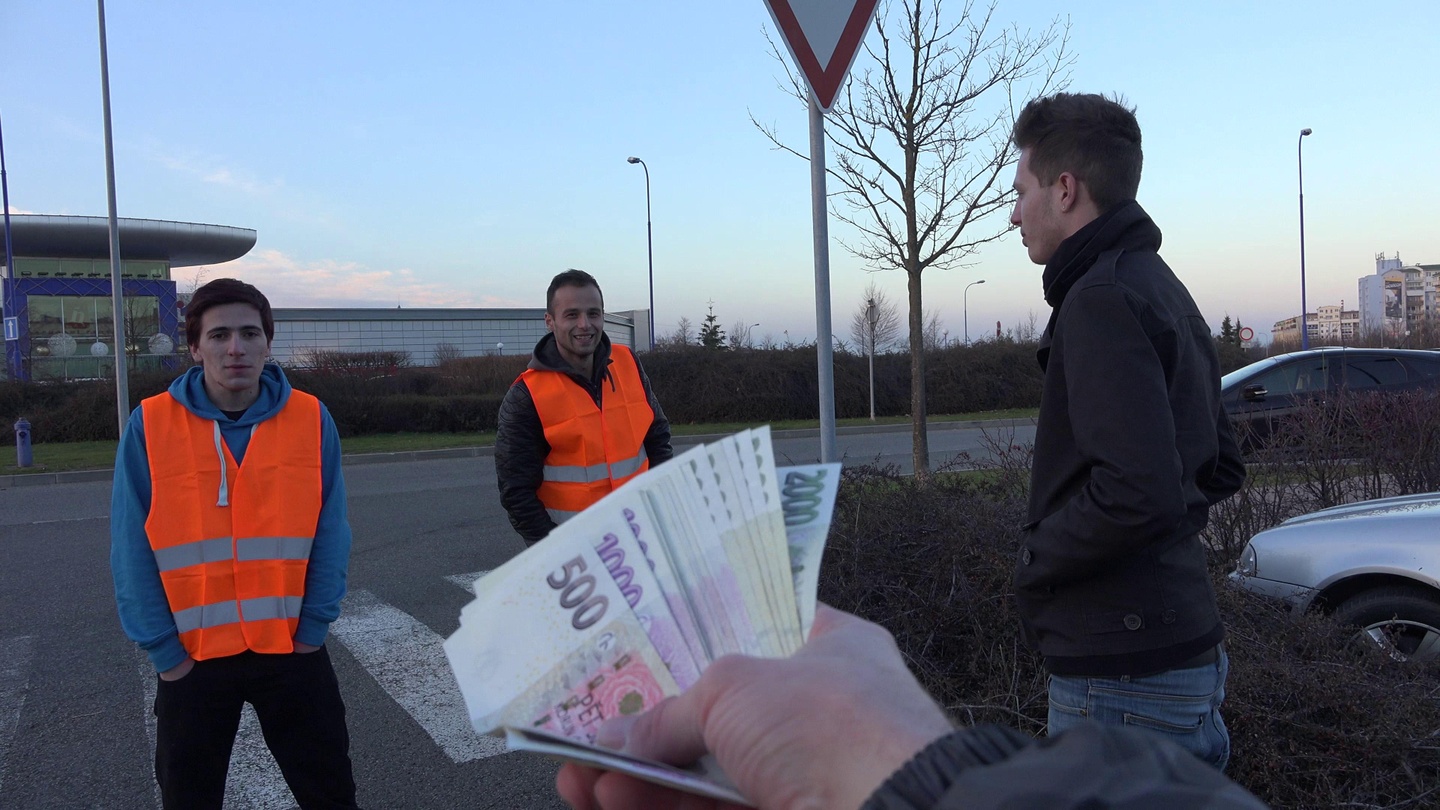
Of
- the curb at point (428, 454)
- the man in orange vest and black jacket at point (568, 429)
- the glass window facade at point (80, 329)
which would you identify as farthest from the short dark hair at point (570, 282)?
the glass window facade at point (80, 329)

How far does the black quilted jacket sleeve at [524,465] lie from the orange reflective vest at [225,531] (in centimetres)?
96

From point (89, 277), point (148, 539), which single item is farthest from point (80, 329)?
point (148, 539)

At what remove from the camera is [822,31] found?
3240 mm

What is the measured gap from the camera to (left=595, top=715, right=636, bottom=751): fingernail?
40.8 inches

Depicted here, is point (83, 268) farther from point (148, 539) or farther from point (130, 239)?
point (148, 539)

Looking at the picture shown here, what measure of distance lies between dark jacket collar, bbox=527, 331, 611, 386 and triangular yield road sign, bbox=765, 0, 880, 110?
1595 mm

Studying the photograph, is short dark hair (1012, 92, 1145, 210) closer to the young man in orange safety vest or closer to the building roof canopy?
the young man in orange safety vest

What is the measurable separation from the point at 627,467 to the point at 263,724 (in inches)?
67.6

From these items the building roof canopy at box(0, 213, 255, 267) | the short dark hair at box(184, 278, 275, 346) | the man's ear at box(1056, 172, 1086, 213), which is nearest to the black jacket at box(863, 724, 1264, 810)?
the man's ear at box(1056, 172, 1086, 213)

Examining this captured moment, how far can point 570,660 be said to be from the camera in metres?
1.05

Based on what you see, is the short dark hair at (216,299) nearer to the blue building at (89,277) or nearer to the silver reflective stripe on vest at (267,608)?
the silver reflective stripe on vest at (267,608)

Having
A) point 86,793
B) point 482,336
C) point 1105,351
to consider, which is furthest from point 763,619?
point 482,336

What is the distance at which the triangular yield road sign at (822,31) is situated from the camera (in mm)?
3215

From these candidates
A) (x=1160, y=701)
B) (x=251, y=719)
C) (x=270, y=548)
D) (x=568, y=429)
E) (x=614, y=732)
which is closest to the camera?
(x=614, y=732)
